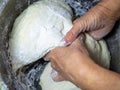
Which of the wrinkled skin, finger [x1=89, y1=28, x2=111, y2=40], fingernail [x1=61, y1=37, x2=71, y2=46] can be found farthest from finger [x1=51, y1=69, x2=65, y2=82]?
finger [x1=89, y1=28, x2=111, y2=40]

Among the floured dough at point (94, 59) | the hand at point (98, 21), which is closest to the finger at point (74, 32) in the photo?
the hand at point (98, 21)

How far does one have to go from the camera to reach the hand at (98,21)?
3.24 ft

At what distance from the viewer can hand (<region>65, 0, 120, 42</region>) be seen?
988mm

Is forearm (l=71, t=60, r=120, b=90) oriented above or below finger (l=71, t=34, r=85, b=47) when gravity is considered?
below

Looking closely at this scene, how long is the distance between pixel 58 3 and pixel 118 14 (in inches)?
9.9

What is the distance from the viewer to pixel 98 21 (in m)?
1.07

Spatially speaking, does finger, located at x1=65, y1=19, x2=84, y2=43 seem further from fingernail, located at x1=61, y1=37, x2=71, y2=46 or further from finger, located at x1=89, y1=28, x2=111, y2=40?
finger, located at x1=89, y1=28, x2=111, y2=40

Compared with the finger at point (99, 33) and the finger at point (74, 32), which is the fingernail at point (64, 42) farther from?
the finger at point (99, 33)

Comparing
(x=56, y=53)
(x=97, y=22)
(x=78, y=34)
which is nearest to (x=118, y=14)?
(x=97, y=22)

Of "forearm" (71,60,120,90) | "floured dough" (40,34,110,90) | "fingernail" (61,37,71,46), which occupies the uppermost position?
"fingernail" (61,37,71,46)

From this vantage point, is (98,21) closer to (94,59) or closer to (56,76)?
(94,59)

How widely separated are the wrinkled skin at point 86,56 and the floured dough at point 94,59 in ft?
0.14

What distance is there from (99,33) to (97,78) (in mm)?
365

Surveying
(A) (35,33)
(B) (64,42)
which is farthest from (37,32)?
(B) (64,42)
